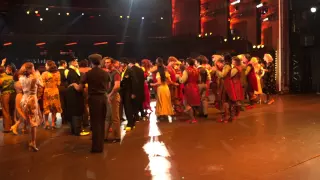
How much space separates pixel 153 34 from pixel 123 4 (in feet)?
10.1

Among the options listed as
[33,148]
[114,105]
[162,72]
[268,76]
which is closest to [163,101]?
[162,72]

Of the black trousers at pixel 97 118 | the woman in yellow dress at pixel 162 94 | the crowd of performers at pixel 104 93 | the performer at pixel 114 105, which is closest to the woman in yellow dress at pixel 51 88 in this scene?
the crowd of performers at pixel 104 93

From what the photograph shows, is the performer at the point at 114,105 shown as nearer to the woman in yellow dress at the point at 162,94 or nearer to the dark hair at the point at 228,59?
the woman in yellow dress at the point at 162,94

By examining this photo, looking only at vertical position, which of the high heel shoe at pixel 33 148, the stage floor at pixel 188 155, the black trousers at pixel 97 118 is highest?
the black trousers at pixel 97 118

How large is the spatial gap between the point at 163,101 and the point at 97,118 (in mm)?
3314

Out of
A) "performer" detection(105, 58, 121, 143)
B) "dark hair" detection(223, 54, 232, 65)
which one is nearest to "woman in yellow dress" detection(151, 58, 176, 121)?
"dark hair" detection(223, 54, 232, 65)

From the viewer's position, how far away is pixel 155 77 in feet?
32.6

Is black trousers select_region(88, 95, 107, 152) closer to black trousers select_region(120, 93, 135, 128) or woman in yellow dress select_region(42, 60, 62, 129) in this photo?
black trousers select_region(120, 93, 135, 128)

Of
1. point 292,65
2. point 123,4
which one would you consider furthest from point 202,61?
point 123,4

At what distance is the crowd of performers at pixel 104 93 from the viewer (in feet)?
21.5

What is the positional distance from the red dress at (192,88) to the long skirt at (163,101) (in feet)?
1.82

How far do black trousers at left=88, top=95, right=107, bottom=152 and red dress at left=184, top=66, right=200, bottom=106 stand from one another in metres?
3.25

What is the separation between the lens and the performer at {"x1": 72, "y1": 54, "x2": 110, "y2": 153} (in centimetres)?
631

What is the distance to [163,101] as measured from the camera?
370 inches
